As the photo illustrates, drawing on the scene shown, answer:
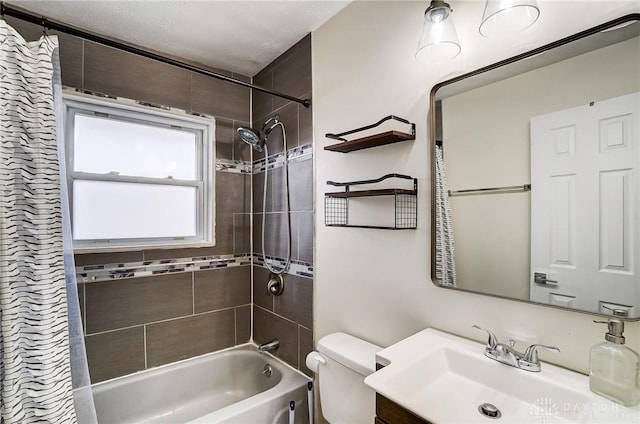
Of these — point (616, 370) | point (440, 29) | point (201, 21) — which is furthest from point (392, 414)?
point (201, 21)

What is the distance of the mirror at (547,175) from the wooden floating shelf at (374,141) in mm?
123

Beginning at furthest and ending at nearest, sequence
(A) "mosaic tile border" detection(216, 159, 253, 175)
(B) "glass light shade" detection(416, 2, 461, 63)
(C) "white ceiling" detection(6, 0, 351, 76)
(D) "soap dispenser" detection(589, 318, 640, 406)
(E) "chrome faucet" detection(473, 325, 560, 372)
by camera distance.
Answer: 1. (A) "mosaic tile border" detection(216, 159, 253, 175)
2. (C) "white ceiling" detection(6, 0, 351, 76)
3. (B) "glass light shade" detection(416, 2, 461, 63)
4. (E) "chrome faucet" detection(473, 325, 560, 372)
5. (D) "soap dispenser" detection(589, 318, 640, 406)

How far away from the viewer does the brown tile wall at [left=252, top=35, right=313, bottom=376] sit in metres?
1.89

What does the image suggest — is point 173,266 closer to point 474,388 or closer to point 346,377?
point 346,377

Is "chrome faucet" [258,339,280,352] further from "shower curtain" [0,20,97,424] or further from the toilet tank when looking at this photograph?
"shower curtain" [0,20,97,424]

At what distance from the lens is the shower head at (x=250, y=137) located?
204 centimetres

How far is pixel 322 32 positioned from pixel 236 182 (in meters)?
1.20

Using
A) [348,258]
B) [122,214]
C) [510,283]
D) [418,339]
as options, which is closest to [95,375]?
[122,214]

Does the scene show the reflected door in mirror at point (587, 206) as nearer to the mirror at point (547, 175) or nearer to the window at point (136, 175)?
the mirror at point (547, 175)

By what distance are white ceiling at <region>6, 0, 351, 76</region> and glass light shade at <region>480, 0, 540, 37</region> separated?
86 centimetres

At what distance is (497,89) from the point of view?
1070mm

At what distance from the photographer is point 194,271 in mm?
2172

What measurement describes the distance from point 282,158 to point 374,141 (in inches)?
35.3

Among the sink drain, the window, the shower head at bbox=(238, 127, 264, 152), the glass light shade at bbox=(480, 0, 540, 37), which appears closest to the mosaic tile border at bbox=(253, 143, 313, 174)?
the shower head at bbox=(238, 127, 264, 152)
